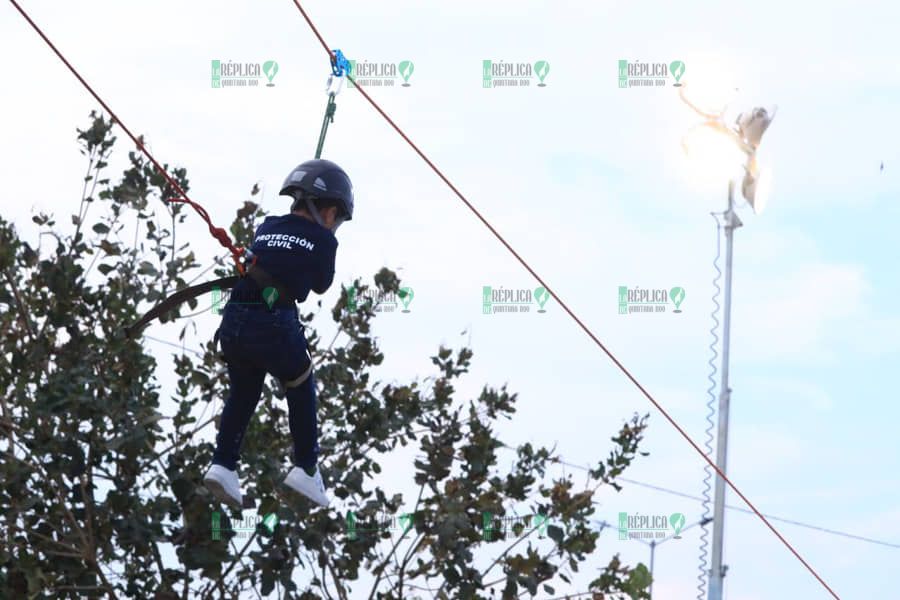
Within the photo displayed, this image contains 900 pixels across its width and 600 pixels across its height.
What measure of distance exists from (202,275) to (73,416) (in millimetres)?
1578

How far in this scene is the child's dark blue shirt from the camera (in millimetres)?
7441

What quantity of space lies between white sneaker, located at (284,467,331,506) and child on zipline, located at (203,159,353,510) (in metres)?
0.34

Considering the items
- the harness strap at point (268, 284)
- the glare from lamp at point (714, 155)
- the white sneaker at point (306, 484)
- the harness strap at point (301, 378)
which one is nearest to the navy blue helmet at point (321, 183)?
the harness strap at point (268, 284)

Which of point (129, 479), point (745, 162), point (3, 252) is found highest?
point (745, 162)

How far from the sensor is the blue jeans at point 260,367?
7527mm

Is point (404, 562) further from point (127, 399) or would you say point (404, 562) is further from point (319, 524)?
point (127, 399)

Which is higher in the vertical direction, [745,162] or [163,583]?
[745,162]

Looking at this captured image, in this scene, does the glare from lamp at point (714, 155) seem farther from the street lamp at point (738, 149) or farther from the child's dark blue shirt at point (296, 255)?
the child's dark blue shirt at point (296, 255)

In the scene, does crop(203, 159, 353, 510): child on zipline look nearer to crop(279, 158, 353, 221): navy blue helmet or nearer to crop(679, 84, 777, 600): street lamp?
crop(279, 158, 353, 221): navy blue helmet

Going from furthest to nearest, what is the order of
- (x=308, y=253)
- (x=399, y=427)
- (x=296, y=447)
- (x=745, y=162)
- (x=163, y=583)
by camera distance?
(x=745, y=162) → (x=399, y=427) → (x=163, y=583) → (x=296, y=447) → (x=308, y=253)

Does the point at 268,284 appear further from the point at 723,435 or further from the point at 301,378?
the point at 723,435

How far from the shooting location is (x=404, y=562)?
35.6ft

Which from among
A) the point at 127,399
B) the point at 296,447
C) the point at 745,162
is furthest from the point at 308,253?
the point at 745,162

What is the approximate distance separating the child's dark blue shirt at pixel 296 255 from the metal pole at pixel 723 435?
10.5 m
